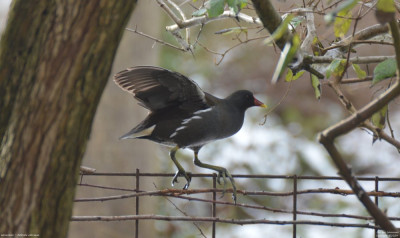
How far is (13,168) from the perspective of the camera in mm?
883

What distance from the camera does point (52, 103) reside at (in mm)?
872

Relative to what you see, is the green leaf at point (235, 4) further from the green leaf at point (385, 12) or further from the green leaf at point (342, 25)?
Answer: the green leaf at point (385, 12)

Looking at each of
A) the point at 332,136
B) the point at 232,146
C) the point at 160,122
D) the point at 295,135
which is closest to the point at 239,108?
the point at 160,122

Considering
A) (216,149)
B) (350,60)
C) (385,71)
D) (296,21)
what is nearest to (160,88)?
(296,21)

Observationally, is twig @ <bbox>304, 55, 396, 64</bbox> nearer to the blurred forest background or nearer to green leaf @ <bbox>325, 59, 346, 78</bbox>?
green leaf @ <bbox>325, 59, 346, 78</bbox>

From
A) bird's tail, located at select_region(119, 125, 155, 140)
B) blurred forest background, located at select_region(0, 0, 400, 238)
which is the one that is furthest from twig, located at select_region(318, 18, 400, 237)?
blurred forest background, located at select_region(0, 0, 400, 238)

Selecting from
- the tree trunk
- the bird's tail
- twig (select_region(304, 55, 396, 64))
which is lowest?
the tree trunk

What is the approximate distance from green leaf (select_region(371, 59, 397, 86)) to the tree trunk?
1.39ft

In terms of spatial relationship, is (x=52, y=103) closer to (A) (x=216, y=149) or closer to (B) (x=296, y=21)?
(B) (x=296, y=21)

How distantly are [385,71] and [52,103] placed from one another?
0.54m

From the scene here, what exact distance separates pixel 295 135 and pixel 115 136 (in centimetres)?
158

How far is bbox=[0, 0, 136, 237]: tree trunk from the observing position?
87 cm

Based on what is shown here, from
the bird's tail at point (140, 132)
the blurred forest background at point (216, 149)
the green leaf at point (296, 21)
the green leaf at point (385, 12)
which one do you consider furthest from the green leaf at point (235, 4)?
the blurred forest background at point (216, 149)

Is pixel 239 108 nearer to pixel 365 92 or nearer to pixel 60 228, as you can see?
pixel 60 228
